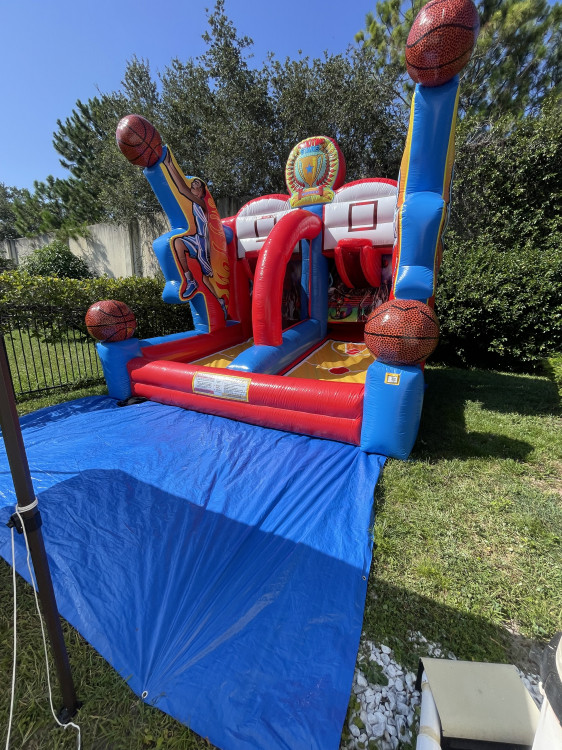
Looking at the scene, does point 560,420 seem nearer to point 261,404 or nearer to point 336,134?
point 261,404

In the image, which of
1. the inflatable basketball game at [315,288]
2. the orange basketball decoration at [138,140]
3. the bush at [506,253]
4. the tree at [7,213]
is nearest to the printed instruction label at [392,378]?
the inflatable basketball game at [315,288]

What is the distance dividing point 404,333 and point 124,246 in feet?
43.1

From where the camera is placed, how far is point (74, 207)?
17625 millimetres

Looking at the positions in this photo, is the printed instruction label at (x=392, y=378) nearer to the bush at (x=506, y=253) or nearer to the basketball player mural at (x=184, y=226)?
the basketball player mural at (x=184, y=226)

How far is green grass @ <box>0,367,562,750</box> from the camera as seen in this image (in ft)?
3.99

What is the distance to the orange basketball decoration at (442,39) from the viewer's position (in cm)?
245

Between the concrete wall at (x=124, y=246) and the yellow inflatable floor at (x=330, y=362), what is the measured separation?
806 centimetres

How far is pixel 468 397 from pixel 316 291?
103 inches

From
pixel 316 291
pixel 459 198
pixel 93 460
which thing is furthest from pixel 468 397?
pixel 459 198

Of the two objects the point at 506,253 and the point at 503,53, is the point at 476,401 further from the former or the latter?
the point at 503,53

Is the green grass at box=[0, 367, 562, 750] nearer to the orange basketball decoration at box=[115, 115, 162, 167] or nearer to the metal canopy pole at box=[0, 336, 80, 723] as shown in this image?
the metal canopy pole at box=[0, 336, 80, 723]

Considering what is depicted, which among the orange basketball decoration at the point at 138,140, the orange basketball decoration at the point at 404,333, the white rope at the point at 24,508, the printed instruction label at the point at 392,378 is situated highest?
the orange basketball decoration at the point at 138,140

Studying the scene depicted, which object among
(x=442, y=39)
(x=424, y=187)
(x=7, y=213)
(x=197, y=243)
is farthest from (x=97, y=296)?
(x=7, y=213)

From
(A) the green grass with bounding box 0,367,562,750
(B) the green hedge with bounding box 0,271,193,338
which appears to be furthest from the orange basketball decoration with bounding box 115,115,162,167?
(A) the green grass with bounding box 0,367,562,750
